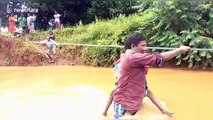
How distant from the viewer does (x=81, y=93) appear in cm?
945

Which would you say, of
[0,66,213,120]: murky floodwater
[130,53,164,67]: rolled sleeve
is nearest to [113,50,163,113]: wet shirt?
[130,53,164,67]: rolled sleeve

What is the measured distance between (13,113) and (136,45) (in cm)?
362

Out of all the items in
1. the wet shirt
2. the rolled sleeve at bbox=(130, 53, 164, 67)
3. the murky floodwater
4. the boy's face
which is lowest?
the murky floodwater

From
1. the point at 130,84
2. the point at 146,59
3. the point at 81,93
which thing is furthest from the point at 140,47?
the point at 81,93

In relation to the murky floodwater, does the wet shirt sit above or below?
above

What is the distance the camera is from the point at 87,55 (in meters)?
14.9

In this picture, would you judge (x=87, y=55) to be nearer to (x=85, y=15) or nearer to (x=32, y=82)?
(x=32, y=82)

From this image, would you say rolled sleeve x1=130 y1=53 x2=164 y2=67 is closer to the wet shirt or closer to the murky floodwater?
the wet shirt

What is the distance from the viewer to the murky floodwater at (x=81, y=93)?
297 inches

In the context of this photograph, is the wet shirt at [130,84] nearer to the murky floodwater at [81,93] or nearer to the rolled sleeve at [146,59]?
the rolled sleeve at [146,59]

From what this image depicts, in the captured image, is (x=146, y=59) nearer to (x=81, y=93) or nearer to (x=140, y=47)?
(x=140, y=47)

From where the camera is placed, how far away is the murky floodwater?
7537 millimetres

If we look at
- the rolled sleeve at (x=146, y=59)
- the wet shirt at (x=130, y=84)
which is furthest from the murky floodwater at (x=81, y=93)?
the rolled sleeve at (x=146, y=59)

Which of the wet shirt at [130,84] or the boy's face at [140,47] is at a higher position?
the boy's face at [140,47]
